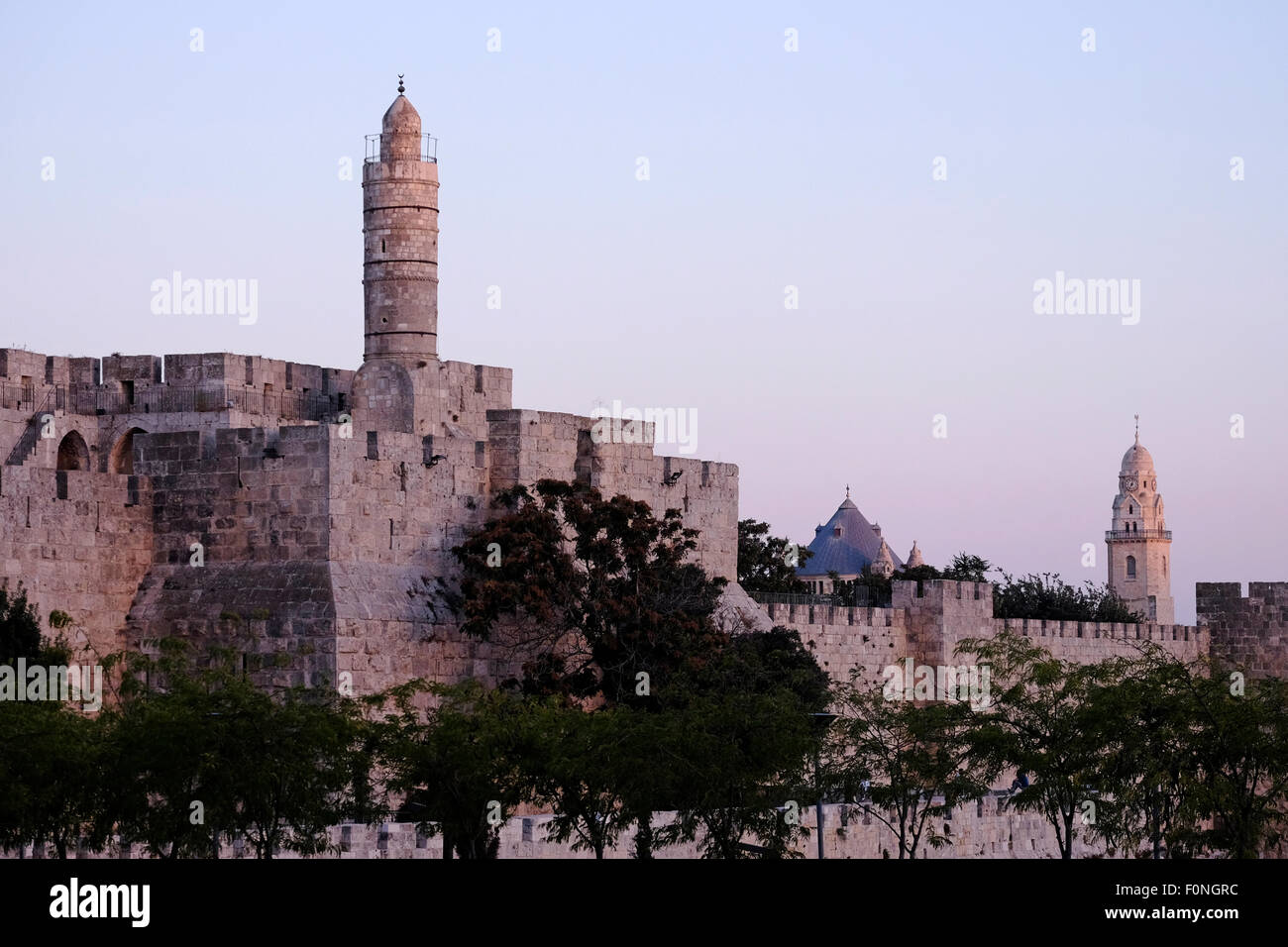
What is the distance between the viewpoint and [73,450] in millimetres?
46062

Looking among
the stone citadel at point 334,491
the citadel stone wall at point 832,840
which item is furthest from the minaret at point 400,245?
the citadel stone wall at point 832,840

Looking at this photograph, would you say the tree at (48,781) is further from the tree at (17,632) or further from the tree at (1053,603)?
the tree at (1053,603)

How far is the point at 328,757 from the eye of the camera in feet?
91.2

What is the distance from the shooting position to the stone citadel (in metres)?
35.8

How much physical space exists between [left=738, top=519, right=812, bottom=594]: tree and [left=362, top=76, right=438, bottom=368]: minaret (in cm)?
1685

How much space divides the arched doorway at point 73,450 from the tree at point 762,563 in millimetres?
18758

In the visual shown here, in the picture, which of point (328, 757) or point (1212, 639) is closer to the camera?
point (328, 757)

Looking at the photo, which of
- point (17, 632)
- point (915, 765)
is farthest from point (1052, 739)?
point (17, 632)

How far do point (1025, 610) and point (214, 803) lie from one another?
143 feet

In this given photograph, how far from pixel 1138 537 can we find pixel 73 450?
259ft

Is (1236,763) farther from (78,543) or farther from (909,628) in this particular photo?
(909,628)
